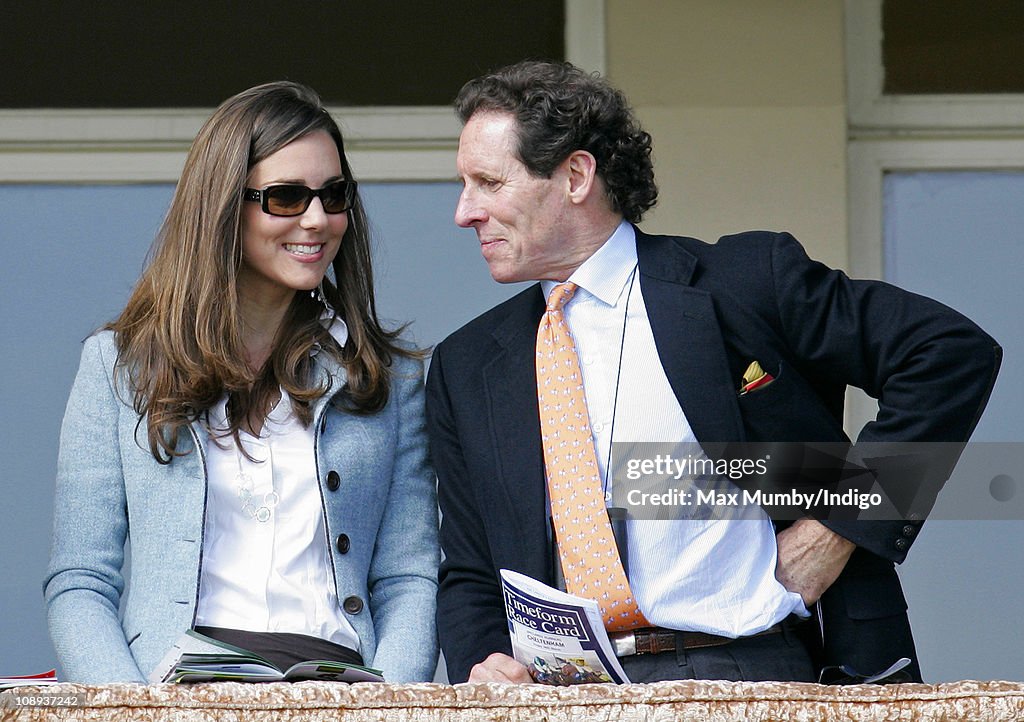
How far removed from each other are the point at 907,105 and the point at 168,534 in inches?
110

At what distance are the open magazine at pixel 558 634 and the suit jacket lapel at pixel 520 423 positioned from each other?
24 cm

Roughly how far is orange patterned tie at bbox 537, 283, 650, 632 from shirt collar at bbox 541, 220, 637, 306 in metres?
0.07

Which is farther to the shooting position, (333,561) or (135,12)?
(135,12)

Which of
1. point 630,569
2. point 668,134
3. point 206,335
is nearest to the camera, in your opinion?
point 630,569

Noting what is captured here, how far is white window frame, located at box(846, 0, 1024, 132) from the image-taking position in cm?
480

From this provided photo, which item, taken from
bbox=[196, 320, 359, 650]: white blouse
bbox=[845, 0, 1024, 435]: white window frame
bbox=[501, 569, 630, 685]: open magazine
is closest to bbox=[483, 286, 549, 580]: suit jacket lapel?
bbox=[501, 569, 630, 685]: open magazine

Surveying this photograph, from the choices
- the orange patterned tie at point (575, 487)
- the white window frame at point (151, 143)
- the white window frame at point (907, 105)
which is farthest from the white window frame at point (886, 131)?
the orange patterned tie at point (575, 487)

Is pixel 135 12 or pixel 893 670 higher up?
pixel 135 12

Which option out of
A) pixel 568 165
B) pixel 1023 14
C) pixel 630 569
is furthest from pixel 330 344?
pixel 1023 14

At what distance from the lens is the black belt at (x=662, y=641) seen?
114 inches

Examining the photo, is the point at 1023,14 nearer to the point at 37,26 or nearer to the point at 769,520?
the point at 769,520

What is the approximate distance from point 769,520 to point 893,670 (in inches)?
22.4

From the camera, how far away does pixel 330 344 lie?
10.9ft

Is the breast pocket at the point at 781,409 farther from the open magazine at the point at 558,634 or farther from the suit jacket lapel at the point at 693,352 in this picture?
the open magazine at the point at 558,634
